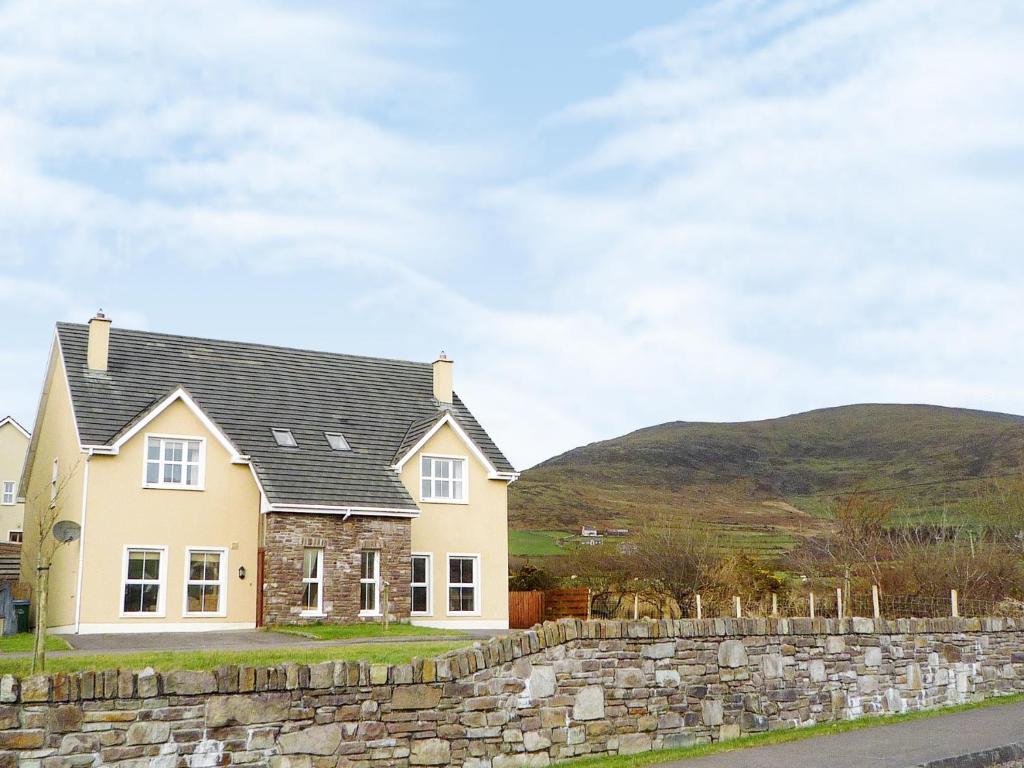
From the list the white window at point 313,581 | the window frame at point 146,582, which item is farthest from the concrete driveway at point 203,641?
the white window at point 313,581

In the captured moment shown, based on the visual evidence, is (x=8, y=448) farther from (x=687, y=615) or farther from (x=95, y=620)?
(x=687, y=615)

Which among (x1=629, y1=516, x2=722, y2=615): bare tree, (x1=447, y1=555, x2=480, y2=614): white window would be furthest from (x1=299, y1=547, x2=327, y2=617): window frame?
(x1=629, y1=516, x2=722, y2=615): bare tree

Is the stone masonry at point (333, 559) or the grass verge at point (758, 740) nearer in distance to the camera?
the grass verge at point (758, 740)

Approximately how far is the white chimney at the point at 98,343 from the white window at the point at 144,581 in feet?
18.6

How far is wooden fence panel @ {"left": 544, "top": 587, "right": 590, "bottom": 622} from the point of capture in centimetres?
3425

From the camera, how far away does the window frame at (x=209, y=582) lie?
2827cm

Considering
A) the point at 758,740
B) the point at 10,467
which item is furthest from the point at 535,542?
the point at 758,740

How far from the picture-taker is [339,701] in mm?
9953

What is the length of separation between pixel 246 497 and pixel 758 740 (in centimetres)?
1967

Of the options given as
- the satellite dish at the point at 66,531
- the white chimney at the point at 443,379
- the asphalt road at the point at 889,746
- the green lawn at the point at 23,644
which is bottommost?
the asphalt road at the point at 889,746

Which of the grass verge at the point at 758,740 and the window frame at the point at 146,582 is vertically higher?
the window frame at the point at 146,582

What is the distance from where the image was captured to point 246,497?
29.6 m

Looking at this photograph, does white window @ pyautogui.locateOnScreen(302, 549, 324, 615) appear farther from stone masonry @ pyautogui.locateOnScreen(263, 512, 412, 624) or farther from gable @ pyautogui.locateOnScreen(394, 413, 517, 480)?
gable @ pyautogui.locateOnScreen(394, 413, 517, 480)

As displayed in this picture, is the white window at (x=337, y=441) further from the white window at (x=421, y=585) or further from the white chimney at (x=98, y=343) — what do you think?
the white chimney at (x=98, y=343)
